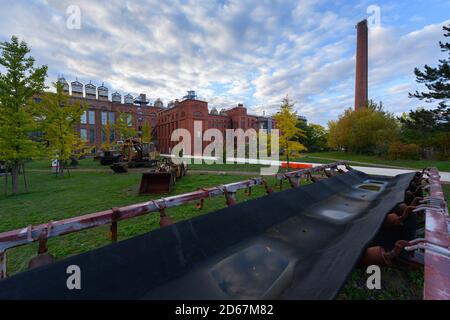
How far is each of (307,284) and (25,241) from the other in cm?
234

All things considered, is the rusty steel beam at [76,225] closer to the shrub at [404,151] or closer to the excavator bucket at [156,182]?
the excavator bucket at [156,182]

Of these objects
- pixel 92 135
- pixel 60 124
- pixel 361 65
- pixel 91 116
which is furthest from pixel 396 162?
pixel 91 116

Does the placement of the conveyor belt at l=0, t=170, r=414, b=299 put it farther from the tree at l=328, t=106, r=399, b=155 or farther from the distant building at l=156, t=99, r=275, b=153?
the distant building at l=156, t=99, r=275, b=153

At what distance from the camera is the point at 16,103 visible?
360 inches

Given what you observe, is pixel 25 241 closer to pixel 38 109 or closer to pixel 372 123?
pixel 38 109

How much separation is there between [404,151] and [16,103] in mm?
33112

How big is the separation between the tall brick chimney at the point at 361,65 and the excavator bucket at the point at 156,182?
43050mm

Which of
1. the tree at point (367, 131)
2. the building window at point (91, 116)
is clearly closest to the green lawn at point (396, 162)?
the tree at point (367, 131)

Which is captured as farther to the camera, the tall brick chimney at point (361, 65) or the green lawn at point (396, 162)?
the tall brick chimney at point (361, 65)

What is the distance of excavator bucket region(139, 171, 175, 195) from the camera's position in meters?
7.83

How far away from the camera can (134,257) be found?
1752 mm

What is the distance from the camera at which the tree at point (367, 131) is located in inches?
1030

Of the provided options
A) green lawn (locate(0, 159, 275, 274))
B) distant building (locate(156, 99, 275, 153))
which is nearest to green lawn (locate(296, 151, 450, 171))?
green lawn (locate(0, 159, 275, 274))
